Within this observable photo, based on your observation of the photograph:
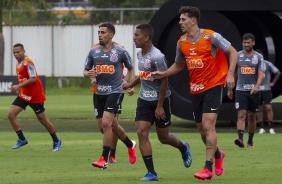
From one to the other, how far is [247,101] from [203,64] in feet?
22.7

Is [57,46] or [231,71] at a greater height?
[231,71]

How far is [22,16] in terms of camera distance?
55188 millimetres

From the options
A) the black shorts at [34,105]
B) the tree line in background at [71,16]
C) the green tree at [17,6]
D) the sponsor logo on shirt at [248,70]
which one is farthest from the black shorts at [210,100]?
the tree line in background at [71,16]

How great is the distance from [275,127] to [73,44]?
2623 cm

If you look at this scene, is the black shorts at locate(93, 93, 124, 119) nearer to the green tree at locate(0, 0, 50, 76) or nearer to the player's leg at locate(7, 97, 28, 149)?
the player's leg at locate(7, 97, 28, 149)

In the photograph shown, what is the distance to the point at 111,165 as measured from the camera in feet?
51.4

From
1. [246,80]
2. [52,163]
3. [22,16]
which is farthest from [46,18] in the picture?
[52,163]

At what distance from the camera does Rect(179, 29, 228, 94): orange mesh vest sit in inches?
517

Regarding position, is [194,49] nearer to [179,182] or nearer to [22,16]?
[179,182]

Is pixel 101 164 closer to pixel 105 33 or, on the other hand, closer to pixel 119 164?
pixel 119 164

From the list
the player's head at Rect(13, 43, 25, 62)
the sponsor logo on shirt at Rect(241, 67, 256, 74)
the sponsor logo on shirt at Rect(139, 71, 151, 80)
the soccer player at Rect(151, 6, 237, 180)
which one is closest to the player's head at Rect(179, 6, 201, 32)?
the soccer player at Rect(151, 6, 237, 180)

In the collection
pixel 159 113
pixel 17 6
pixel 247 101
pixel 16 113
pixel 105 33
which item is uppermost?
pixel 105 33

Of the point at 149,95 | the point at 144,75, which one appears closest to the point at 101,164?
the point at 149,95

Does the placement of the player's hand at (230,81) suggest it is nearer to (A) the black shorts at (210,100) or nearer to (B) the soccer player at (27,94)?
(A) the black shorts at (210,100)
